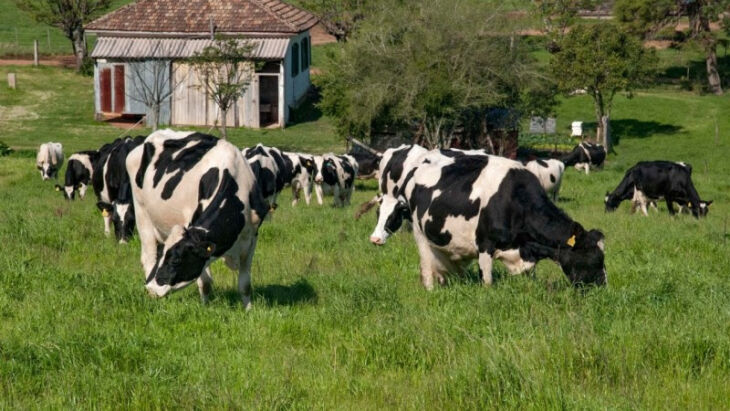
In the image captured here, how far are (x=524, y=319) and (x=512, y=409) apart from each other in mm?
2591

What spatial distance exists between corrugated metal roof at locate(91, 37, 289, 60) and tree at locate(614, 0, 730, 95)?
69.5 ft

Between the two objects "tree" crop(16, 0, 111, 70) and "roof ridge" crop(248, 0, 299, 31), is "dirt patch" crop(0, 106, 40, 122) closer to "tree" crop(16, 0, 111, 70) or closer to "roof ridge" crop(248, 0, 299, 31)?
"tree" crop(16, 0, 111, 70)

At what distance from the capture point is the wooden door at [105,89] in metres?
48.1

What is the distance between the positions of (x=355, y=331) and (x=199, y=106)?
39.0 metres

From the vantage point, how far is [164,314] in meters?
10.2

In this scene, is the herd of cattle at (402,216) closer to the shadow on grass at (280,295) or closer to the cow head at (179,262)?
the cow head at (179,262)

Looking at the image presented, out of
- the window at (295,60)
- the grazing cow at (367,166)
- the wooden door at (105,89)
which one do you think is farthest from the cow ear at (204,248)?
the wooden door at (105,89)

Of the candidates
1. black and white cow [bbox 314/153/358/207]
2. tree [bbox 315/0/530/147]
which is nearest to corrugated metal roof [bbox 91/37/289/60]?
tree [bbox 315/0/530/147]

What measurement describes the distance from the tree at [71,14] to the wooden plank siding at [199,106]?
32.6 ft

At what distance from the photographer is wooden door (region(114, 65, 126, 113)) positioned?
157 feet

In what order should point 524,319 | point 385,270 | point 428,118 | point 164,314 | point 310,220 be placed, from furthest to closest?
point 428,118 → point 310,220 → point 385,270 → point 164,314 → point 524,319

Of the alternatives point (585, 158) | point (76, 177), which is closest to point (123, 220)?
point (76, 177)

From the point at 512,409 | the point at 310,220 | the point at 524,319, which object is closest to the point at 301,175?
the point at 310,220

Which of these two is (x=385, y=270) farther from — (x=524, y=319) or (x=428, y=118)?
Answer: (x=428, y=118)
